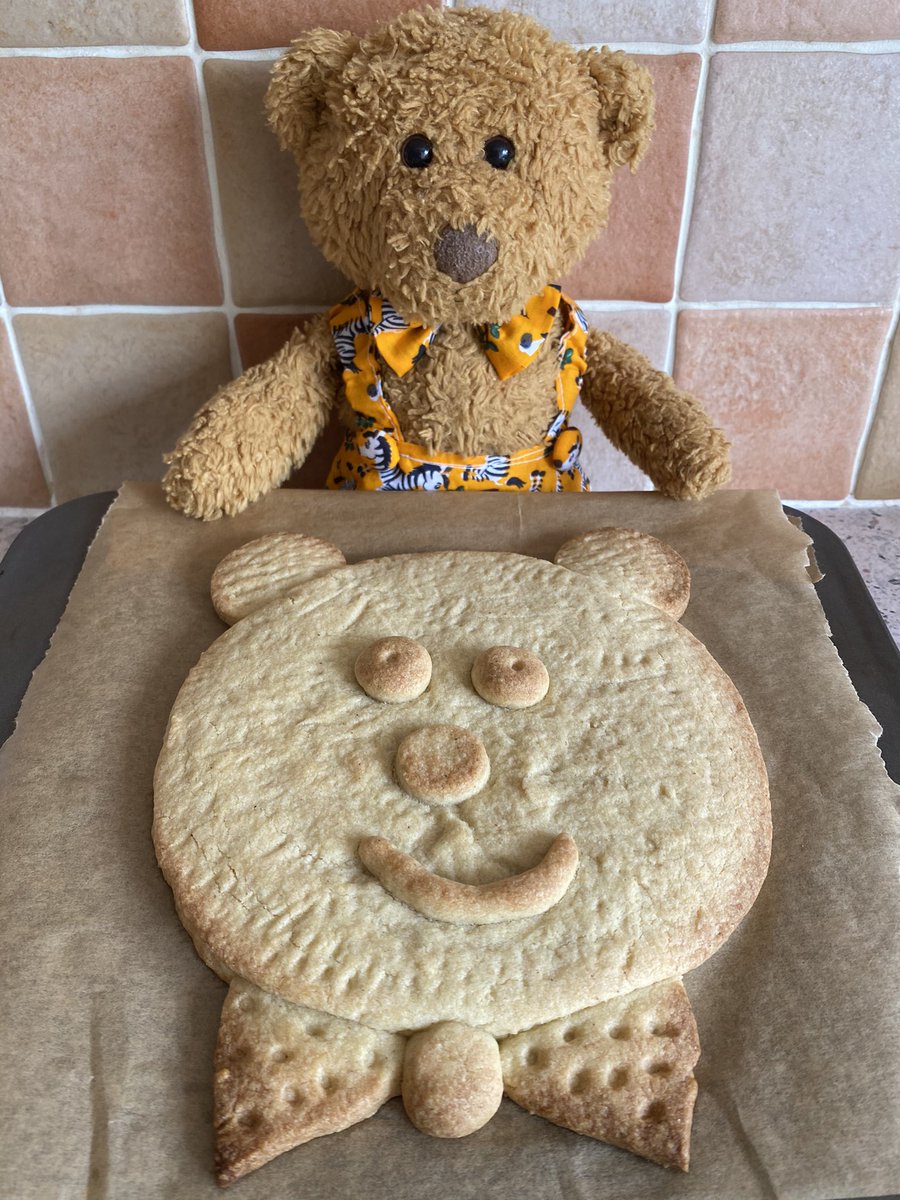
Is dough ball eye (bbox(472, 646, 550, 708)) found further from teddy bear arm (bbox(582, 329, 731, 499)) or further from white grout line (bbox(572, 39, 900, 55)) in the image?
white grout line (bbox(572, 39, 900, 55))

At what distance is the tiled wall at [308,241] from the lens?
86 centimetres

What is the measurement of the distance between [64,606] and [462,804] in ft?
1.31

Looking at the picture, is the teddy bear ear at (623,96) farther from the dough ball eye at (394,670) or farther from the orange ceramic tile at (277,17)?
the dough ball eye at (394,670)

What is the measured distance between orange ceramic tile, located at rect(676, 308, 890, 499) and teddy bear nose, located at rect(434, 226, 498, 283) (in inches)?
13.6

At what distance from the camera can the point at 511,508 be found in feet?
2.89

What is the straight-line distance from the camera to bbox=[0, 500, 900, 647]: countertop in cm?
103

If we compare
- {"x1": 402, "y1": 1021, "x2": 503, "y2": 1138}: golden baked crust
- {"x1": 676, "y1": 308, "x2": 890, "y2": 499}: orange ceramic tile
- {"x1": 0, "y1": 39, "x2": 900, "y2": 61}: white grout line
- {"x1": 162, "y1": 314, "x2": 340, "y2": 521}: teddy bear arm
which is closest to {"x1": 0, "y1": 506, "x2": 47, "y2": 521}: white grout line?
{"x1": 162, "y1": 314, "x2": 340, "y2": 521}: teddy bear arm

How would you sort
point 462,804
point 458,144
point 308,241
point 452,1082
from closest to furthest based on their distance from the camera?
point 452,1082
point 462,804
point 458,144
point 308,241

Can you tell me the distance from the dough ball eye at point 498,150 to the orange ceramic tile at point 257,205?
267 millimetres

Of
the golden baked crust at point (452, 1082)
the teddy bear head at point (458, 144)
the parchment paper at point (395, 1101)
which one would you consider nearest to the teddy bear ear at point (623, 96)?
the teddy bear head at point (458, 144)

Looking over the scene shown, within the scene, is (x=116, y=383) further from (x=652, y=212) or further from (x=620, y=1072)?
(x=620, y=1072)

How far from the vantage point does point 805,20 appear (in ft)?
2.78

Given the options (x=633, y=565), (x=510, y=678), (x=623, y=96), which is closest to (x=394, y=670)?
(x=510, y=678)

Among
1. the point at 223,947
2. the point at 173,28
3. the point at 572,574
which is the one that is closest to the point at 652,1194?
the point at 223,947
